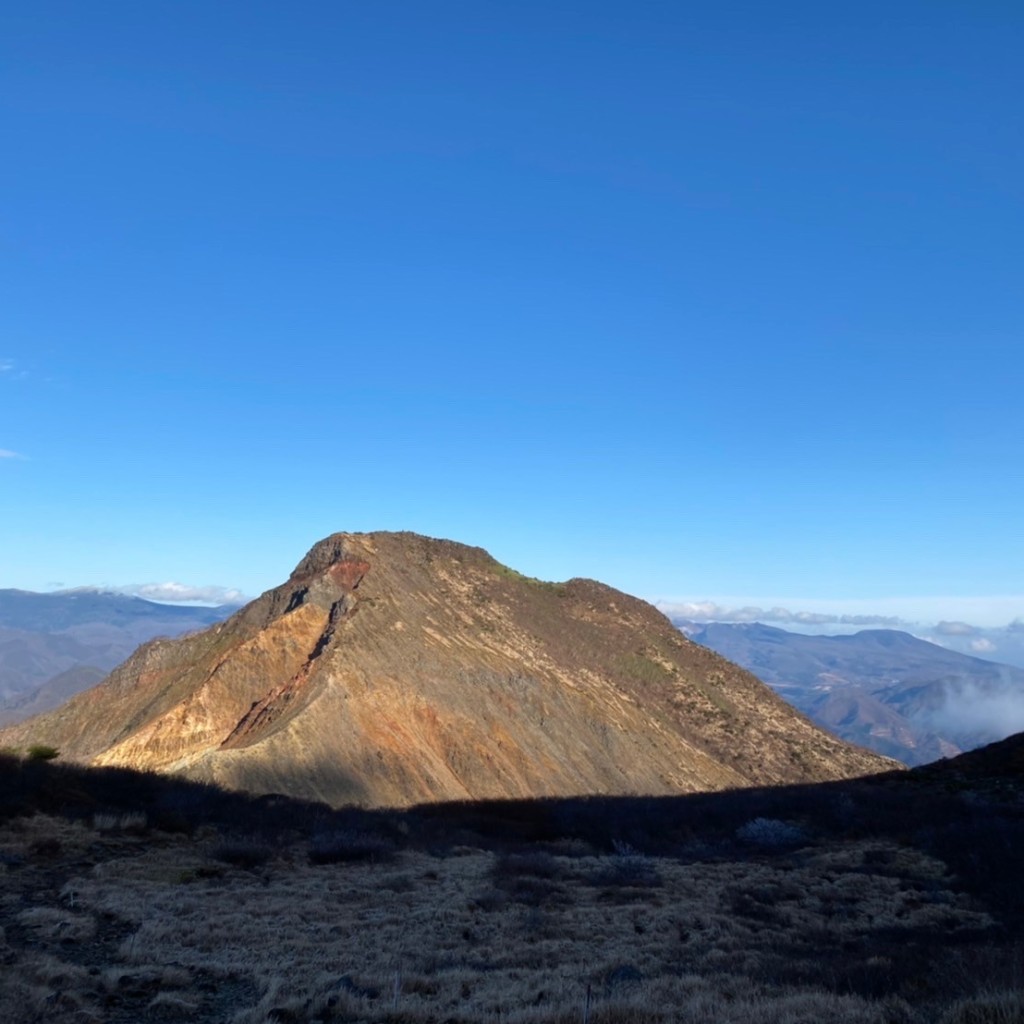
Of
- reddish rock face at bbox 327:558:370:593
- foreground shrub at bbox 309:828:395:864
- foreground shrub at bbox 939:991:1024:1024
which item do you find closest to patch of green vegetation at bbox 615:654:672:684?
reddish rock face at bbox 327:558:370:593

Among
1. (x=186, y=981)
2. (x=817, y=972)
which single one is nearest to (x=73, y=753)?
(x=186, y=981)

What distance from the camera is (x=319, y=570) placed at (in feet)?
230

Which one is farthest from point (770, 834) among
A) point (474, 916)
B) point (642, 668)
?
point (642, 668)

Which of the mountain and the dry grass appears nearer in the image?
the dry grass

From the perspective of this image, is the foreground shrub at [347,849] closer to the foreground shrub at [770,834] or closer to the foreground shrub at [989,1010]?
the foreground shrub at [770,834]

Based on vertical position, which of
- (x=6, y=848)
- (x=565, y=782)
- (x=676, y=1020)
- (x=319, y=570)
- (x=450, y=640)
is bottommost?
(x=565, y=782)

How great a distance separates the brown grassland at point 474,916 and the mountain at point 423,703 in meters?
12.3

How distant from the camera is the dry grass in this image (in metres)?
9.46

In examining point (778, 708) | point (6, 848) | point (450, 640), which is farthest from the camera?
point (778, 708)

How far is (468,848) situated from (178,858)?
1124cm

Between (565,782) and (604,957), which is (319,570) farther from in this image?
(604,957)

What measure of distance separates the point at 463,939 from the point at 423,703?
38.6 meters

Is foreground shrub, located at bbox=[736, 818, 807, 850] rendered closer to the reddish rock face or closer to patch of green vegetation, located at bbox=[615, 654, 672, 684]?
the reddish rock face

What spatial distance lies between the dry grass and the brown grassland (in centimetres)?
7
